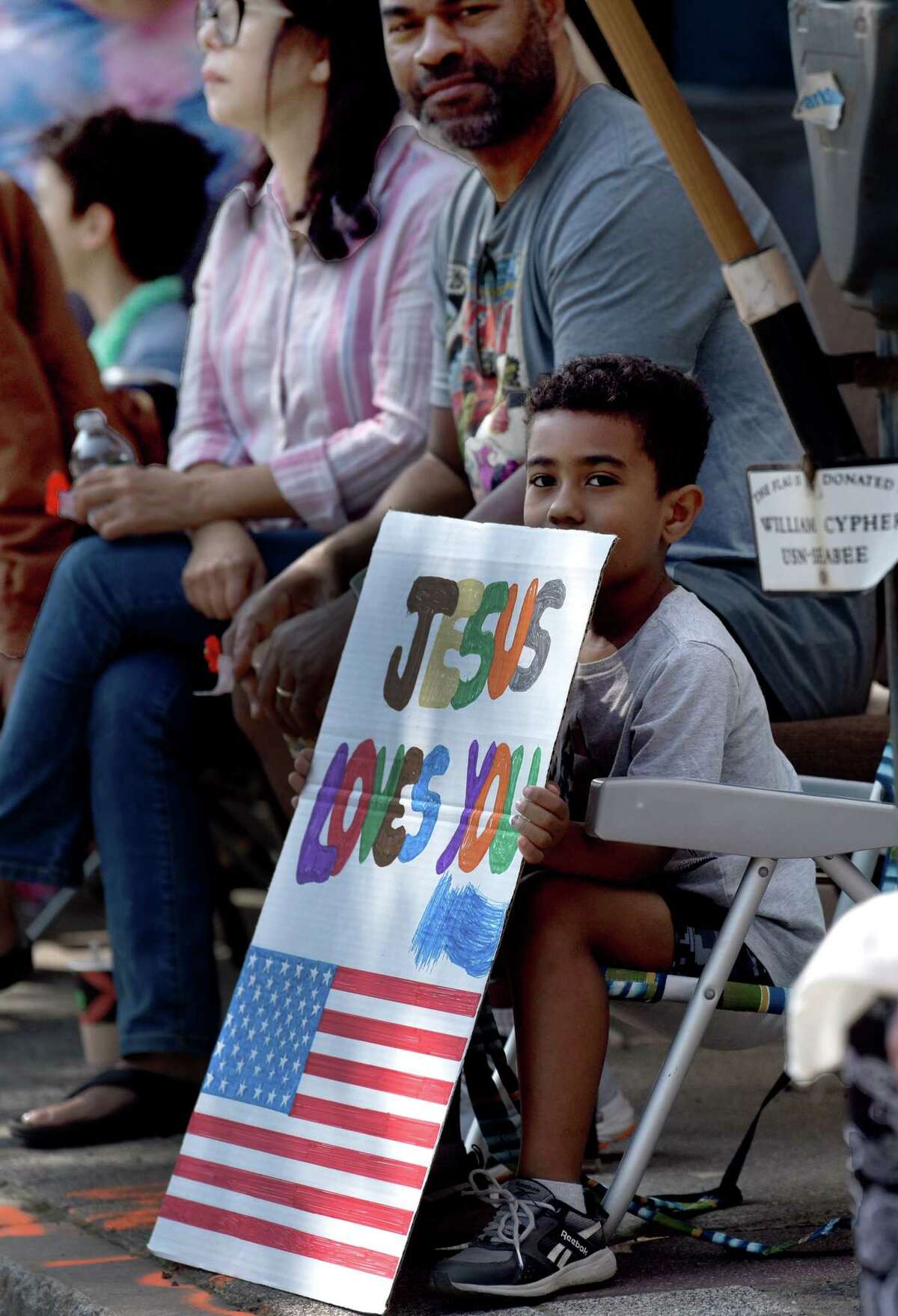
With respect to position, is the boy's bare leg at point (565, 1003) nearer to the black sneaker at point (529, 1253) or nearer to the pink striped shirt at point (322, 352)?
the black sneaker at point (529, 1253)

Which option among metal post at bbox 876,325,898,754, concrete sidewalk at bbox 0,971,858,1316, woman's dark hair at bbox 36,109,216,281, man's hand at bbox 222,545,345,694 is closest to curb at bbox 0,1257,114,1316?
concrete sidewalk at bbox 0,971,858,1316

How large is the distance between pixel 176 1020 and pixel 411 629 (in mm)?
1074

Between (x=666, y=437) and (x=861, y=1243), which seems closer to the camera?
(x=861, y=1243)

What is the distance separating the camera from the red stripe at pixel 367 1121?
2.20 metres

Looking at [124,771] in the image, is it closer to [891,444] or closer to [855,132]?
[891,444]

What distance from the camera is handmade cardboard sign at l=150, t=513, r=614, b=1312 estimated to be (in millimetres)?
2232

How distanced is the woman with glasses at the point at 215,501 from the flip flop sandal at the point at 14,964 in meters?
0.34

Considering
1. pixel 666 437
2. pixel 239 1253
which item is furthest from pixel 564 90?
pixel 239 1253

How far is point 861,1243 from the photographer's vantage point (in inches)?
57.9

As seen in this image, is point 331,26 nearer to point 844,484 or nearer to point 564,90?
point 564,90

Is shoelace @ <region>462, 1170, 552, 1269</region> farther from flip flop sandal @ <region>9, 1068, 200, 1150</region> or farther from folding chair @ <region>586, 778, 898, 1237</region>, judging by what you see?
flip flop sandal @ <region>9, 1068, 200, 1150</region>

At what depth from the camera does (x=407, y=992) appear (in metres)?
2.29

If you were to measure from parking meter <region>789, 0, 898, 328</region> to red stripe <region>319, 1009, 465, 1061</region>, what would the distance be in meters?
0.95

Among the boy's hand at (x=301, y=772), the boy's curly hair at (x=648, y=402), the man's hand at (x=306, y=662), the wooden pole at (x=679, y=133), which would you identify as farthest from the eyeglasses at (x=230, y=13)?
the wooden pole at (x=679, y=133)
